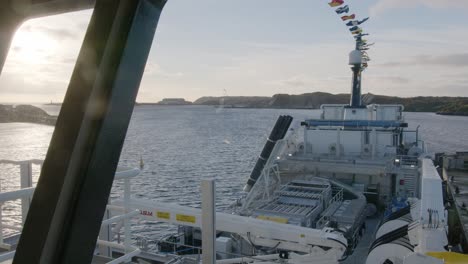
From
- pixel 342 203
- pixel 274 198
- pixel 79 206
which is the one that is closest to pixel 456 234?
pixel 342 203

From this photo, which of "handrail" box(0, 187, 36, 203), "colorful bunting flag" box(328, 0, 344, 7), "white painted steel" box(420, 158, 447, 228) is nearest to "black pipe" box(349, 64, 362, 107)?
"colorful bunting flag" box(328, 0, 344, 7)

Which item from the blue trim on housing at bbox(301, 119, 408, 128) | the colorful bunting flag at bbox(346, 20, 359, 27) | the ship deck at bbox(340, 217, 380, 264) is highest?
the colorful bunting flag at bbox(346, 20, 359, 27)

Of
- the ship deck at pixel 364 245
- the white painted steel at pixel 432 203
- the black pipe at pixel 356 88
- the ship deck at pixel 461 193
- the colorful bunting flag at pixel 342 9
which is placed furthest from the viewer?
the black pipe at pixel 356 88

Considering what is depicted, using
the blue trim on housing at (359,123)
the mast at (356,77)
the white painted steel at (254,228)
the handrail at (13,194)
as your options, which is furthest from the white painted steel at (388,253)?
the mast at (356,77)

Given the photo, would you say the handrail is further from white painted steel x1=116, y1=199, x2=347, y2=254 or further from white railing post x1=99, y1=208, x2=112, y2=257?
white painted steel x1=116, y1=199, x2=347, y2=254

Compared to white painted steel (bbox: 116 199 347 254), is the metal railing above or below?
above

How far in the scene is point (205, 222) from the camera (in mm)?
5629

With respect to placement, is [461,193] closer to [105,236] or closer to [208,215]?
[105,236]

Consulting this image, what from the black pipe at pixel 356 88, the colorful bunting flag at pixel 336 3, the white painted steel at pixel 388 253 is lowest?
the white painted steel at pixel 388 253

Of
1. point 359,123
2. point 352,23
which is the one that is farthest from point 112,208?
point 352,23

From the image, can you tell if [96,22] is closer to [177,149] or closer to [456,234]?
[456,234]

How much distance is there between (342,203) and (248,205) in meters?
4.67

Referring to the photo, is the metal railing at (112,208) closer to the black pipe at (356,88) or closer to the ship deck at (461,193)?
the ship deck at (461,193)

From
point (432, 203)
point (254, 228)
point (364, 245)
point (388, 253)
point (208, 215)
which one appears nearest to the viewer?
point (208, 215)
